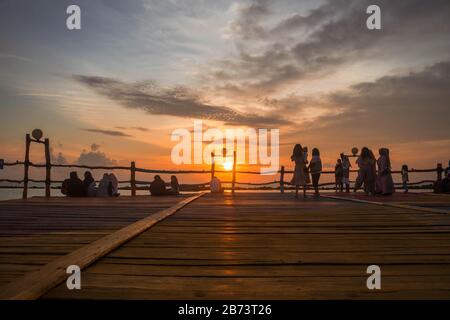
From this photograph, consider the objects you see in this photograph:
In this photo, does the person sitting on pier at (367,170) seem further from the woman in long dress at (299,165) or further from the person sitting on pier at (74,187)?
the person sitting on pier at (74,187)

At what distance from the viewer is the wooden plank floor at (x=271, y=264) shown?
2.17 metres

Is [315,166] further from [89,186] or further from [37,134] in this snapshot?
[37,134]

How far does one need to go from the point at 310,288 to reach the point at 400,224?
3.44 metres

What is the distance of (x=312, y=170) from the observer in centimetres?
1255

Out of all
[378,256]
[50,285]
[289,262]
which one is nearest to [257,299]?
[289,262]

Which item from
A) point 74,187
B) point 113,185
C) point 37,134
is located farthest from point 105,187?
point 37,134

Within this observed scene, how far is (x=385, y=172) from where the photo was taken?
567 inches

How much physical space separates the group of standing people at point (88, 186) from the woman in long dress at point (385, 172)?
9.65 metres

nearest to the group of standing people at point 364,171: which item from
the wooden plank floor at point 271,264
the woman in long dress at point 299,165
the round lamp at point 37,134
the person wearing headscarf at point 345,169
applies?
the woman in long dress at point 299,165

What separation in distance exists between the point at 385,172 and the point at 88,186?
1063 centimetres

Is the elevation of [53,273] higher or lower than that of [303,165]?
lower

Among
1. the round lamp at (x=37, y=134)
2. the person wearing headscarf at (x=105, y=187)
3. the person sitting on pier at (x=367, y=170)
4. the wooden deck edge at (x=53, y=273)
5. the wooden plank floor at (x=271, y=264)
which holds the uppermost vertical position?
the round lamp at (x=37, y=134)

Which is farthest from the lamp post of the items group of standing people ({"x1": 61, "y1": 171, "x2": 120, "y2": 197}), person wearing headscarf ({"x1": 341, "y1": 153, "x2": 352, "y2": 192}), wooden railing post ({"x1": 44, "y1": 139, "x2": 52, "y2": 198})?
person wearing headscarf ({"x1": 341, "y1": 153, "x2": 352, "y2": 192})
